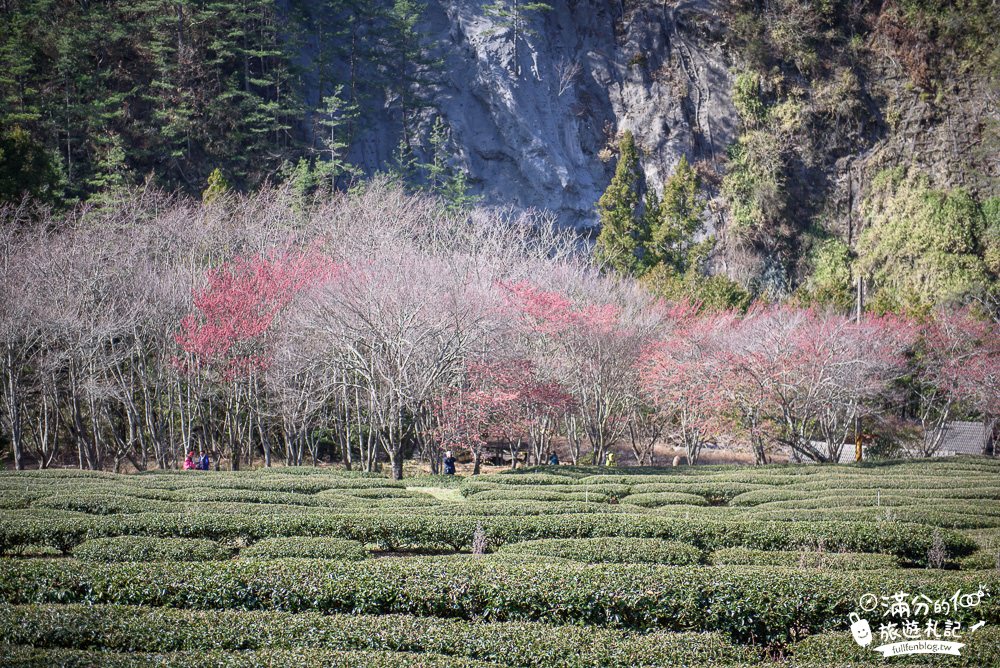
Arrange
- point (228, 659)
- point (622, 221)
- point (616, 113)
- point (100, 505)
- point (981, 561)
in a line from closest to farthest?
1. point (228, 659)
2. point (981, 561)
3. point (100, 505)
4. point (622, 221)
5. point (616, 113)

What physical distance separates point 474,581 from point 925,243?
39455mm

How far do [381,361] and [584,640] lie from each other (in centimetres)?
1283

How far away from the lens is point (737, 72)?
47.2m

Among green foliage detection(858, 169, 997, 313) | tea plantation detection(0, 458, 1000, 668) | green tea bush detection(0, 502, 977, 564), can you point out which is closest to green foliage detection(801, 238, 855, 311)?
green foliage detection(858, 169, 997, 313)

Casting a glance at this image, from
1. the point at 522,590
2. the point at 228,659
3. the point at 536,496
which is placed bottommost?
the point at 536,496

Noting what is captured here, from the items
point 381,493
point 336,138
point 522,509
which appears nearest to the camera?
point 522,509

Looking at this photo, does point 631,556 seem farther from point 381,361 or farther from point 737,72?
point 737,72

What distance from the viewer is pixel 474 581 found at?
25.4 ft

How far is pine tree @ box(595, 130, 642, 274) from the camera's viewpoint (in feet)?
129

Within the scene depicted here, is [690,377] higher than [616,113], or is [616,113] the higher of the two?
[616,113]

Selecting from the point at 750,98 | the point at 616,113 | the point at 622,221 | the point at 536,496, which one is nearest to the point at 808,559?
the point at 536,496

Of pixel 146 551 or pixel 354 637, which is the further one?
pixel 146 551

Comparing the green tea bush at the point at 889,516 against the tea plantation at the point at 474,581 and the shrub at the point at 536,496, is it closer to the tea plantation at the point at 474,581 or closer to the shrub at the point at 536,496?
the tea plantation at the point at 474,581

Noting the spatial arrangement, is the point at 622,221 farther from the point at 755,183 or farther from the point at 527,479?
the point at 527,479
